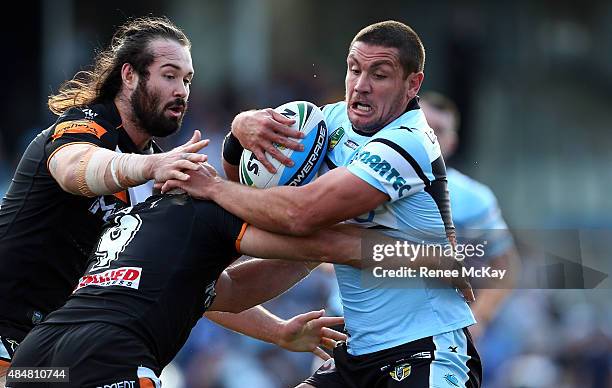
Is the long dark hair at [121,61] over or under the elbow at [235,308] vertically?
over

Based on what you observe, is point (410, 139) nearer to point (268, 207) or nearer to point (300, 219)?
point (300, 219)

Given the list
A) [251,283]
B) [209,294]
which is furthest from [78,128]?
[251,283]

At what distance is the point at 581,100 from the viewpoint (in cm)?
1861

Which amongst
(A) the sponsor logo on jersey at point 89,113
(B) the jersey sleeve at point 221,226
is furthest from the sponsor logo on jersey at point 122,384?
(A) the sponsor logo on jersey at point 89,113

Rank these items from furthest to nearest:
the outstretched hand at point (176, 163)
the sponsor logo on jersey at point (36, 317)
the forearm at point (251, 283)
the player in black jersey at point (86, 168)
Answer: the forearm at point (251, 283) < the sponsor logo on jersey at point (36, 317) < the player in black jersey at point (86, 168) < the outstretched hand at point (176, 163)

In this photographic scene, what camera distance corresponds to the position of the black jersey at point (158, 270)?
5.35m

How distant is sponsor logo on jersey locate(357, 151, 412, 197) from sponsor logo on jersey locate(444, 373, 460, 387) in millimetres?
911

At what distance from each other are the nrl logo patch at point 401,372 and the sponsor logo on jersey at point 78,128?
1982 millimetres

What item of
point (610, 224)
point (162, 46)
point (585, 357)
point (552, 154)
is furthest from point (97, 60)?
point (552, 154)

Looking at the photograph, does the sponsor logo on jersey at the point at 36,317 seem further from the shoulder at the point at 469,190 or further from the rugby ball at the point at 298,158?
the shoulder at the point at 469,190

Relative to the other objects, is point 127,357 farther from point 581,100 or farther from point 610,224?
point 581,100

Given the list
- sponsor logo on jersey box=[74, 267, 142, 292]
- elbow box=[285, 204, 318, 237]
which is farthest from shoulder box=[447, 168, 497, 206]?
sponsor logo on jersey box=[74, 267, 142, 292]

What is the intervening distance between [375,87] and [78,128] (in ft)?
5.17

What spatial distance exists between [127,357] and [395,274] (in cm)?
137
